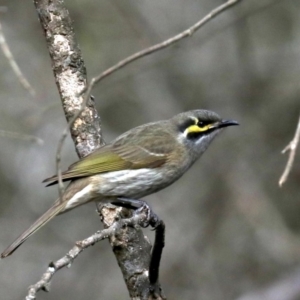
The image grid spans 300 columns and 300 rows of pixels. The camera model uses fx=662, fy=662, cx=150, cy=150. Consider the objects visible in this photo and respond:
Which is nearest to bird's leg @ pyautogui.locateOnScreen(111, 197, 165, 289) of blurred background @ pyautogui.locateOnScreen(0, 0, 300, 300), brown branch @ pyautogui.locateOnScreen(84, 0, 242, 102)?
brown branch @ pyautogui.locateOnScreen(84, 0, 242, 102)

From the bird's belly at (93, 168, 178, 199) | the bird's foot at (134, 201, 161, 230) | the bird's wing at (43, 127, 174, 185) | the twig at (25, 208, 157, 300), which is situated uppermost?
the bird's wing at (43, 127, 174, 185)

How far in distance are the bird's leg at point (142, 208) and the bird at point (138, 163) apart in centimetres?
1

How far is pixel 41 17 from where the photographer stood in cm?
647

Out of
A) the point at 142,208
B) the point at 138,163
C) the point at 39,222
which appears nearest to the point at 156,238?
the point at 142,208

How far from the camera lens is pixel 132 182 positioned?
5.97 metres

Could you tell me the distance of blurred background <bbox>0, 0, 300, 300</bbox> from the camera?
1050 centimetres

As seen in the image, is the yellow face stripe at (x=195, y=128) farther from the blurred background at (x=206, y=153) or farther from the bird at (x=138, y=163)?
the blurred background at (x=206, y=153)

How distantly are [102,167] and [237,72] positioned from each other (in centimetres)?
554

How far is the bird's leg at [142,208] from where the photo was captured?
509cm

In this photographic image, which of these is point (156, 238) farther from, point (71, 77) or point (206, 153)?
point (206, 153)

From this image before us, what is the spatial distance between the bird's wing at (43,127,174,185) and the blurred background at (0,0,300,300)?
3785mm

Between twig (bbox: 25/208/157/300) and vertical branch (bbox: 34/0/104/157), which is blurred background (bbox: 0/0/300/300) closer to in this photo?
vertical branch (bbox: 34/0/104/157)

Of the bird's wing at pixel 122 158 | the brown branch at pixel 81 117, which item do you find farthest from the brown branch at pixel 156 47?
the bird's wing at pixel 122 158

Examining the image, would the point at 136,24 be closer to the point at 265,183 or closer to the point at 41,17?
the point at 265,183
